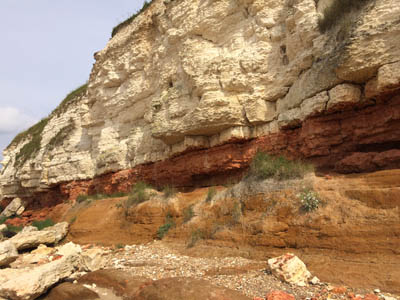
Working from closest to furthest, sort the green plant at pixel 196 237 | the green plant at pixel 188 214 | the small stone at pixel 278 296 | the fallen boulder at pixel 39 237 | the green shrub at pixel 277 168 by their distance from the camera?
the small stone at pixel 278 296, the green shrub at pixel 277 168, the green plant at pixel 196 237, the green plant at pixel 188 214, the fallen boulder at pixel 39 237

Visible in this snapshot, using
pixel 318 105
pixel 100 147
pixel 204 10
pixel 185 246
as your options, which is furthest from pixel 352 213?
pixel 100 147

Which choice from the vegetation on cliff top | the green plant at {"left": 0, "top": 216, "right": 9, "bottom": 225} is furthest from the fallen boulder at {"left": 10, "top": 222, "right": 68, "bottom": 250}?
the vegetation on cliff top

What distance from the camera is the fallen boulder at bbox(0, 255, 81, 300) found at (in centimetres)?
575

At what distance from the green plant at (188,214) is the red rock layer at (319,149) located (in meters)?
1.78

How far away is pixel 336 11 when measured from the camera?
24.7 feet

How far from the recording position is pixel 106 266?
7953mm

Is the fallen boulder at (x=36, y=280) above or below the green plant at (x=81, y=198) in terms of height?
below

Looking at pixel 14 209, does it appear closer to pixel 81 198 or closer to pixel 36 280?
pixel 81 198

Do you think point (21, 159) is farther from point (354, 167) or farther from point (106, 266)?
point (354, 167)

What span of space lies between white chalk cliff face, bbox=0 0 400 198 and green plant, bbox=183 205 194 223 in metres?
2.44

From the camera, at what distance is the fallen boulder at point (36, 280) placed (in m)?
5.75

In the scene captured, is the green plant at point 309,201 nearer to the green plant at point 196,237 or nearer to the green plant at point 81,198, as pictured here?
the green plant at point 196,237

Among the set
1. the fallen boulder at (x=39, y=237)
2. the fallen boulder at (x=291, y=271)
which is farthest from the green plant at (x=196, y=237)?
the fallen boulder at (x=39, y=237)

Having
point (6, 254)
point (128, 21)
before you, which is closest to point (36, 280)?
point (6, 254)
